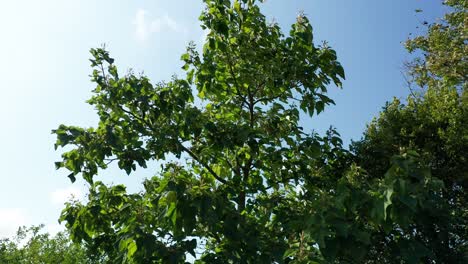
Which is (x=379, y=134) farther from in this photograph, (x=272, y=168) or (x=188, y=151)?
(x=188, y=151)

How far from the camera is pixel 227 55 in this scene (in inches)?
381

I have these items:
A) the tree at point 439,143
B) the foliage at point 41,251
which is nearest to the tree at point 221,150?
the tree at point 439,143

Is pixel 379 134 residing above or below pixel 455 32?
below

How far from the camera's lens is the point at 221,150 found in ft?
29.0

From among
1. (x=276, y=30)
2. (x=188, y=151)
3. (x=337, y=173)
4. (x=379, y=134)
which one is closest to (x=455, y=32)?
(x=379, y=134)

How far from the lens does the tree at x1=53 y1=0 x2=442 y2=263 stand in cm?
643

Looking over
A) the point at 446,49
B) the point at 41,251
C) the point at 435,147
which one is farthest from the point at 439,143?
the point at 41,251

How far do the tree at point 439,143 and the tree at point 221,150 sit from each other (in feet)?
10.5

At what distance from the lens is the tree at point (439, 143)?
11.7 metres

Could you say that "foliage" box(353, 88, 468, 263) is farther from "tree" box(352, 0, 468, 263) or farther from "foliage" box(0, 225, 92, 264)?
"foliage" box(0, 225, 92, 264)

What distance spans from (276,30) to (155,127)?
141 inches

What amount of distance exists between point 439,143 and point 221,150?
772 centimetres

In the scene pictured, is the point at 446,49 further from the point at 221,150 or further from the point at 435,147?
the point at 221,150

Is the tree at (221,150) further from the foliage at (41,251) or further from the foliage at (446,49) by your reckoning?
the foliage at (41,251)
